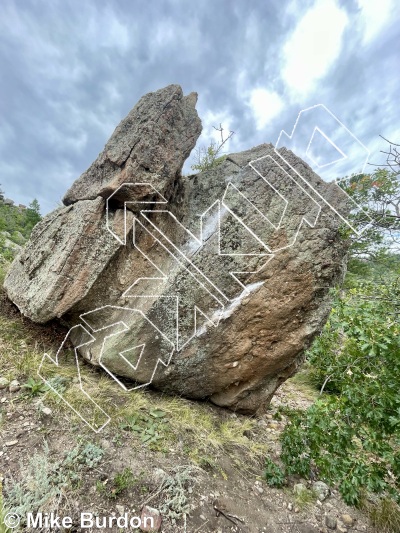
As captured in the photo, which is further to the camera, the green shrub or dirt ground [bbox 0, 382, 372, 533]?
dirt ground [bbox 0, 382, 372, 533]

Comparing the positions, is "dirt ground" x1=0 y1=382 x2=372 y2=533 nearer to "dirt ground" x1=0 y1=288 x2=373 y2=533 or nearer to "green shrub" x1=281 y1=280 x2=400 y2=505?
"dirt ground" x1=0 y1=288 x2=373 y2=533

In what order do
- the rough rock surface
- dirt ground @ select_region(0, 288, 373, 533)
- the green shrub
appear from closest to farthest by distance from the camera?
the green shrub → dirt ground @ select_region(0, 288, 373, 533) → the rough rock surface

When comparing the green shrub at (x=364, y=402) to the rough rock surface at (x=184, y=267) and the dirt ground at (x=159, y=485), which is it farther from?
the rough rock surface at (x=184, y=267)

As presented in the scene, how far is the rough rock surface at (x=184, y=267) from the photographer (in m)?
3.35

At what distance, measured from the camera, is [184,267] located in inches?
142

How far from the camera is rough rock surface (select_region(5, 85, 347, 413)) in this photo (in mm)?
3348

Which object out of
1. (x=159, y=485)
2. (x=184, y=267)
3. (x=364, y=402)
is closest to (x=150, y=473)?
(x=159, y=485)

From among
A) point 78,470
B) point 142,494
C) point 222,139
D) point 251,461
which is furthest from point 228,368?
point 222,139

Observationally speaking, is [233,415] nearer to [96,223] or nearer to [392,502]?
[392,502]

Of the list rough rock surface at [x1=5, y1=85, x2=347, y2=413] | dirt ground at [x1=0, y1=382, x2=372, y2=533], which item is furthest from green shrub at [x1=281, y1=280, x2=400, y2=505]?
rough rock surface at [x1=5, y1=85, x2=347, y2=413]

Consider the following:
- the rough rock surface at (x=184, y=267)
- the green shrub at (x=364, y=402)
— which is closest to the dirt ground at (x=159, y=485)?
the green shrub at (x=364, y=402)

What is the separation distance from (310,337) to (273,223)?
4.80 feet

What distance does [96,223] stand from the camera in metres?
3.47
